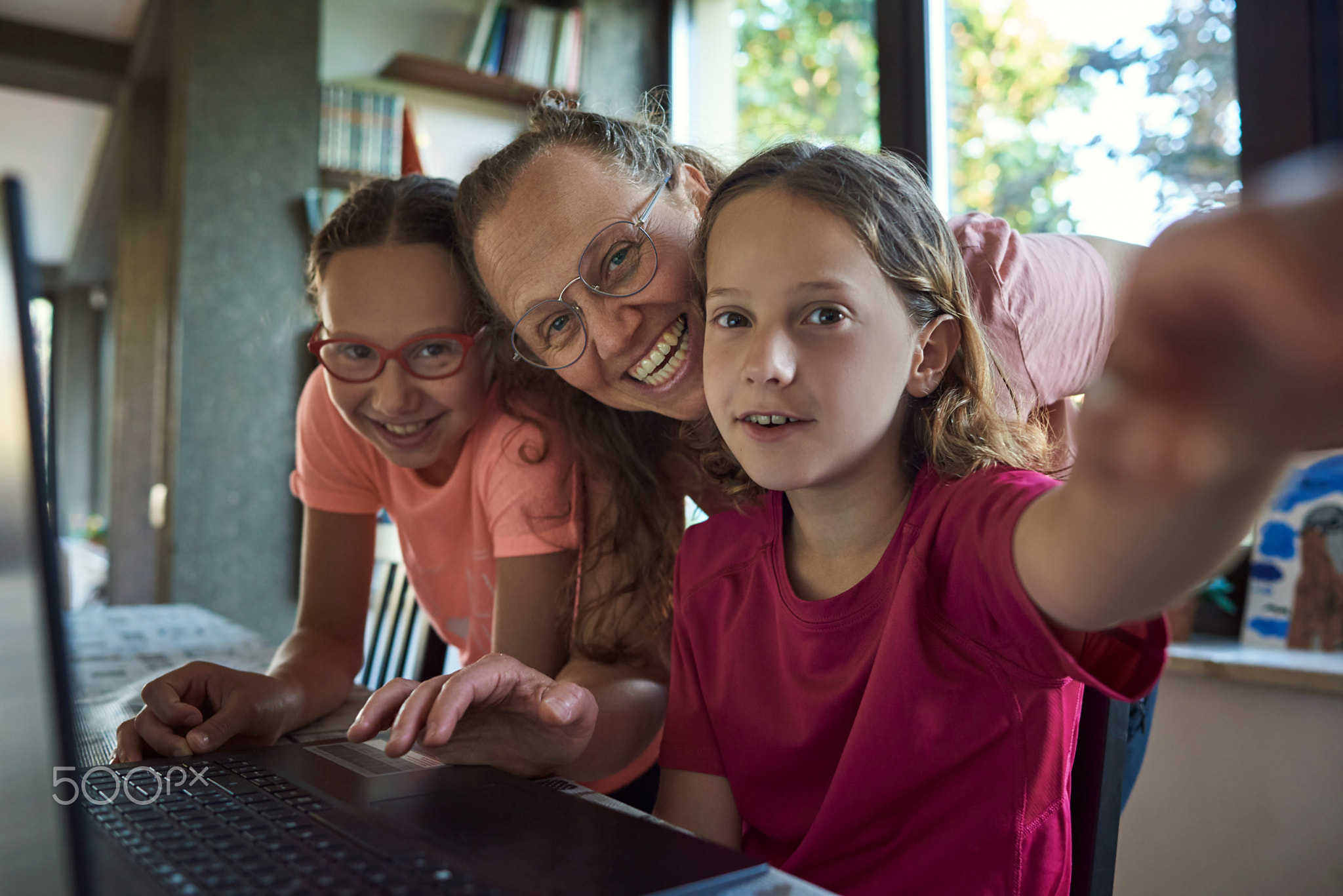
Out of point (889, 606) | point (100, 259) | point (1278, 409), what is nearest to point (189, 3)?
point (889, 606)

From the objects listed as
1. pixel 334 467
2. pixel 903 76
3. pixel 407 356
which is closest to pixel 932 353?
pixel 407 356

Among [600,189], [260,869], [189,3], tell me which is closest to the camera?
[260,869]

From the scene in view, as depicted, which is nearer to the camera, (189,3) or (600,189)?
(600,189)

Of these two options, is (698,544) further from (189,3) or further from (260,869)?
(189,3)

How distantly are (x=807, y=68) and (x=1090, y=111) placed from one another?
1.00 m

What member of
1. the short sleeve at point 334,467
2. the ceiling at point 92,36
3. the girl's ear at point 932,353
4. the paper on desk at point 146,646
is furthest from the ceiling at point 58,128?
the girl's ear at point 932,353

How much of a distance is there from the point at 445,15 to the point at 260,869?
3.27 m

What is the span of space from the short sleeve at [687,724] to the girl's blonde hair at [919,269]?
282 millimetres

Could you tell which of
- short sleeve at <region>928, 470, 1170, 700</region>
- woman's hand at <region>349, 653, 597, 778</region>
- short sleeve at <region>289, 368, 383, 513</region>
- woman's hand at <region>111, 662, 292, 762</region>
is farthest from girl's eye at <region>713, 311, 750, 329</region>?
short sleeve at <region>289, 368, 383, 513</region>

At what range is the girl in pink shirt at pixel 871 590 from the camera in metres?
0.74

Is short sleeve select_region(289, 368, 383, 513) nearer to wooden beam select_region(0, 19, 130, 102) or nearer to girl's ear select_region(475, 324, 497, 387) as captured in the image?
girl's ear select_region(475, 324, 497, 387)

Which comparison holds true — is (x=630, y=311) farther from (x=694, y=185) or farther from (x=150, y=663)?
(x=150, y=663)

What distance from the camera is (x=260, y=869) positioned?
498mm

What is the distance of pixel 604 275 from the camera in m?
1.01
